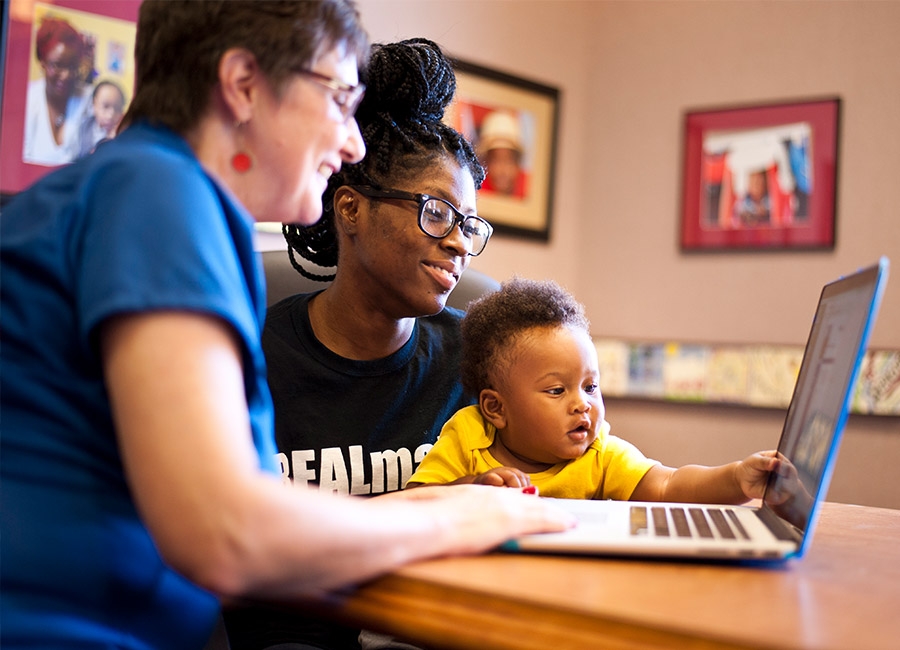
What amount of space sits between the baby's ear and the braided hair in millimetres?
440

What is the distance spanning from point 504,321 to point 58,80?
148 cm

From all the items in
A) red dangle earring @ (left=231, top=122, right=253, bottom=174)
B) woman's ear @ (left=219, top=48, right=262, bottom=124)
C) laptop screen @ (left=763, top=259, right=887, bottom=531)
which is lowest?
laptop screen @ (left=763, top=259, right=887, bottom=531)

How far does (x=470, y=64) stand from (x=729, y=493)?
2452 mm

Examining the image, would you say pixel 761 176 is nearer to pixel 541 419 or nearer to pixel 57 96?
pixel 541 419

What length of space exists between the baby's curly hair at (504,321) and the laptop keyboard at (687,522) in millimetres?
508

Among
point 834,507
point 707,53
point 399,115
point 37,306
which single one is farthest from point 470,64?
point 37,306

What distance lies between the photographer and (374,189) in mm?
1710

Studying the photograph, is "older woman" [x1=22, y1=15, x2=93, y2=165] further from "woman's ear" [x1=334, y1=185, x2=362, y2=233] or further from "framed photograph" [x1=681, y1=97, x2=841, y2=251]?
"framed photograph" [x1=681, y1=97, x2=841, y2=251]

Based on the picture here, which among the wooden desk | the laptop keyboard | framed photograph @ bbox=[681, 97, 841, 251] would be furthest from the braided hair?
framed photograph @ bbox=[681, 97, 841, 251]

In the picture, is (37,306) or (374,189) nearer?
(37,306)

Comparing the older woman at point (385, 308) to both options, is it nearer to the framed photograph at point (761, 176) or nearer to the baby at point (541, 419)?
the baby at point (541, 419)

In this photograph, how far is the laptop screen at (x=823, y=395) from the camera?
88 centimetres

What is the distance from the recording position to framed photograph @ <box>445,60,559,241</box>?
3412 millimetres

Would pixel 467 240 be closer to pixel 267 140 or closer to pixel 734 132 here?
pixel 267 140
